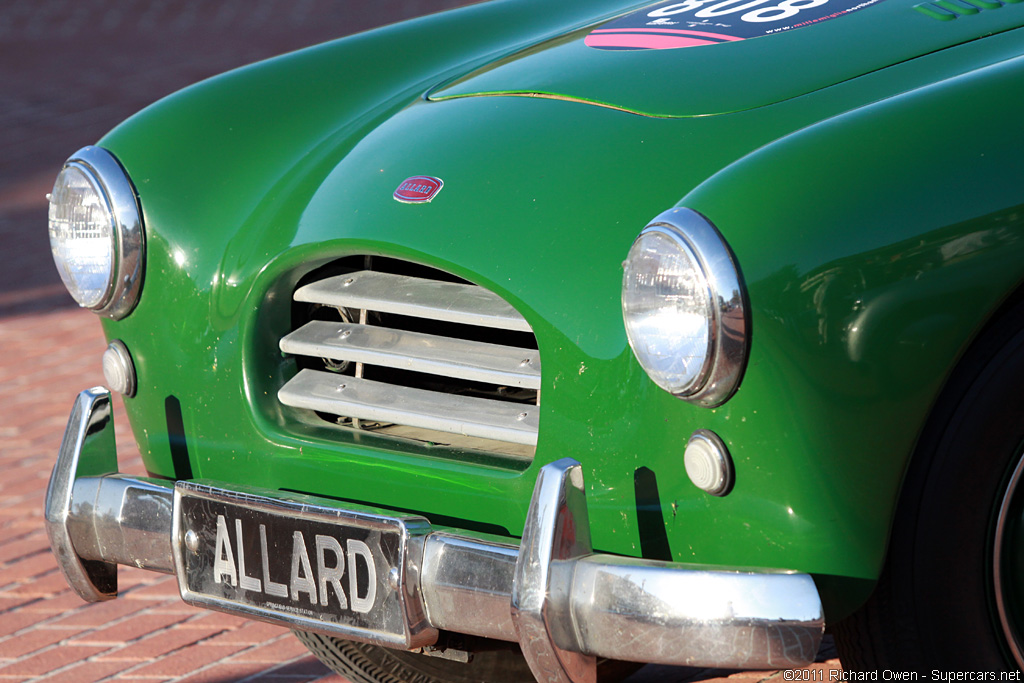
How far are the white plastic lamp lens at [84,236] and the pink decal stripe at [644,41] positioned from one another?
3.19ft

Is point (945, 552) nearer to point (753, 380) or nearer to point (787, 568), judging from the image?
point (787, 568)

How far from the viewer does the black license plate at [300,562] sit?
180 centimetres

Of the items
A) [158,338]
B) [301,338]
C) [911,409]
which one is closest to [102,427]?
[158,338]

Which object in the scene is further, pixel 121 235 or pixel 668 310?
pixel 121 235

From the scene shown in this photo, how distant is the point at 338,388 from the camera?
2100 mm

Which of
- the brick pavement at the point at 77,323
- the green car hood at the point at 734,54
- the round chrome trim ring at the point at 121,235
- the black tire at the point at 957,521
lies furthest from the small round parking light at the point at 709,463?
the round chrome trim ring at the point at 121,235

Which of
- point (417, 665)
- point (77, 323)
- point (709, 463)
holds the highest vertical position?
point (709, 463)

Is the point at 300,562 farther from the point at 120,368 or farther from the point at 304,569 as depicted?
the point at 120,368

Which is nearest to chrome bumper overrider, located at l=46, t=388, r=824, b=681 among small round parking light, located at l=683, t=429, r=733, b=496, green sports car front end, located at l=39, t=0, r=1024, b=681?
green sports car front end, located at l=39, t=0, r=1024, b=681

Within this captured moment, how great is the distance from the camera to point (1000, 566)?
167 cm

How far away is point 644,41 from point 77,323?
3.89 meters

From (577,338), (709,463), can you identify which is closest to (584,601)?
(709,463)

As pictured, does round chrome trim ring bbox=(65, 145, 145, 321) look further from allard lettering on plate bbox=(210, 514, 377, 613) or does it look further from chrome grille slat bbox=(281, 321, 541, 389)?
allard lettering on plate bbox=(210, 514, 377, 613)

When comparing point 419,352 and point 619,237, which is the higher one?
point 619,237
